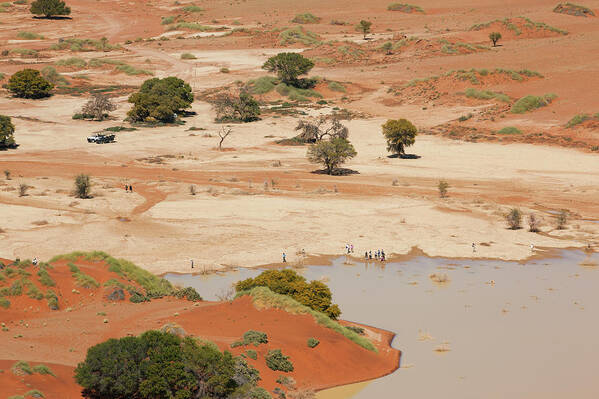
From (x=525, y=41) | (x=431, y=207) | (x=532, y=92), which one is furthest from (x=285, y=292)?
(x=525, y=41)

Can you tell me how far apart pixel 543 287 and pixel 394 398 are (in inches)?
645

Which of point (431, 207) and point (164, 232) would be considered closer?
point (164, 232)

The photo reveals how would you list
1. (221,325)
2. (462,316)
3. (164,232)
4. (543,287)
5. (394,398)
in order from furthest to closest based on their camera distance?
1. (164,232)
2. (543,287)
3. (462,316)
4. (221,325)
5. (394,398)

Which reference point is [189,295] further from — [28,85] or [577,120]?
[28,85]

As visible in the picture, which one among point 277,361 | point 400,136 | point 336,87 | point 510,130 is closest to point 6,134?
point 400,136

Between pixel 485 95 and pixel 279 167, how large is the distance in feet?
129

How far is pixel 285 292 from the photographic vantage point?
33969mm

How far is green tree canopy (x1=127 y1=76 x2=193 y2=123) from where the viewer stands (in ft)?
304

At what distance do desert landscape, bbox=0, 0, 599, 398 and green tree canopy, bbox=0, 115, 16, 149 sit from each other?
8.8 inches

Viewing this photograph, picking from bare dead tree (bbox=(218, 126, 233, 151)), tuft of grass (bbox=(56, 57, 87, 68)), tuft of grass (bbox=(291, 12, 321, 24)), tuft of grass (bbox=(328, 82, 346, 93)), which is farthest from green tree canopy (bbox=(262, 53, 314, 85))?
tuft of grass (bbox=(291, 12, 321, 24))

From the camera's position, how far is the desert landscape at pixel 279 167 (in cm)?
3172

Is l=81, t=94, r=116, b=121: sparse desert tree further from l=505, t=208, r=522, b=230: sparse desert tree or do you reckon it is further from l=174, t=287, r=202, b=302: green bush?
l=174, t=287, r=202, b=302: green bush

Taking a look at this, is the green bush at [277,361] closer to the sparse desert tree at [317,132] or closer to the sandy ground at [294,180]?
the sandy ground at [294,180]

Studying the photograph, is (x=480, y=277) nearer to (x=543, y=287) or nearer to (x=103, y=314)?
(x=543, y=287)
